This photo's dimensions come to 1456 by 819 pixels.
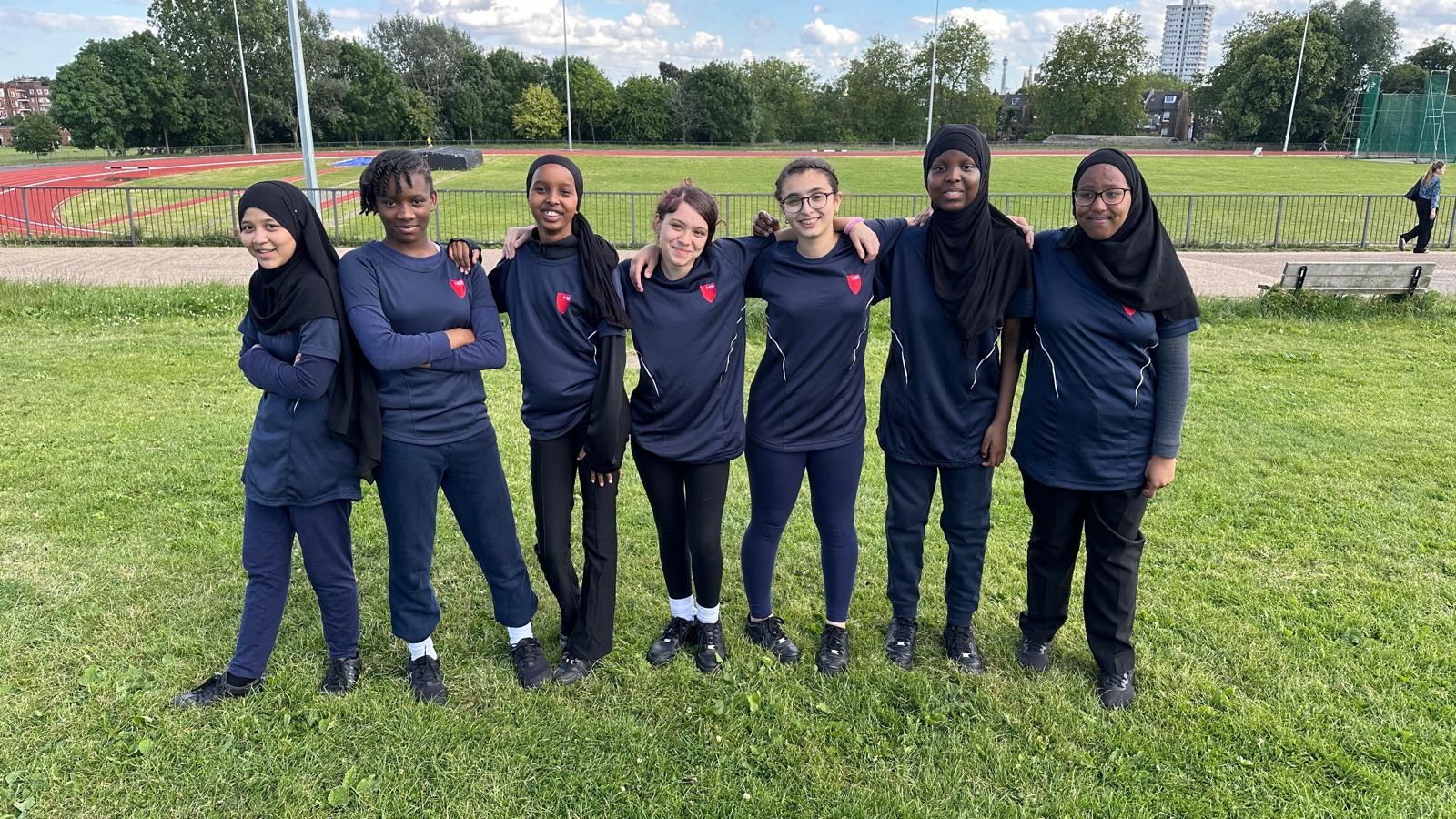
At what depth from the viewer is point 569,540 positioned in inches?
134

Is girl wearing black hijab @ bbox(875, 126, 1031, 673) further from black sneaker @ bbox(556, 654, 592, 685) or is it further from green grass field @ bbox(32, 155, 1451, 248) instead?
green grass field @ bbox(32, 155, 1451, 248)

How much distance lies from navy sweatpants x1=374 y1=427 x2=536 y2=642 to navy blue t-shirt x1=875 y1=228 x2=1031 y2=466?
5.16 ft

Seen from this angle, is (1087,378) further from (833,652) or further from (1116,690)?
(833,652)

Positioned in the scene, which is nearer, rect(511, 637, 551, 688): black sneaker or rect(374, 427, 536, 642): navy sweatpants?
rect(374, 427, 536, 642): navy sweatpants

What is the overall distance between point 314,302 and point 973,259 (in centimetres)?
226

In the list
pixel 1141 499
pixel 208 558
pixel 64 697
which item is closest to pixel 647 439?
pixel 1141 499

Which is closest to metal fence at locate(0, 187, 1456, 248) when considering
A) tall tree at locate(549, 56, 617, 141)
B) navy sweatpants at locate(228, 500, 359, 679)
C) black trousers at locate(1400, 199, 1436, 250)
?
black trousers at locate(1400, 199, 1436, 250)

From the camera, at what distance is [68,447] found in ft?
19.4

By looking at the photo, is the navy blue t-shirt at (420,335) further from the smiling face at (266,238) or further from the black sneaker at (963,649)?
the black sneaker at (963,649)

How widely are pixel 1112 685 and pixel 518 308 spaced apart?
267 centimetres

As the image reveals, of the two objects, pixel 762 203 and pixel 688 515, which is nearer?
pixel 688 515

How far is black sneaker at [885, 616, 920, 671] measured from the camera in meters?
3.55

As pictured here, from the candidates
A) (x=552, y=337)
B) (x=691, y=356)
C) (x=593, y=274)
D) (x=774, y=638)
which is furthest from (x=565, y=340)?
(x=774, y=638)

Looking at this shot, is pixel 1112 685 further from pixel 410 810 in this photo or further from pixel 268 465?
pixel 268 465
